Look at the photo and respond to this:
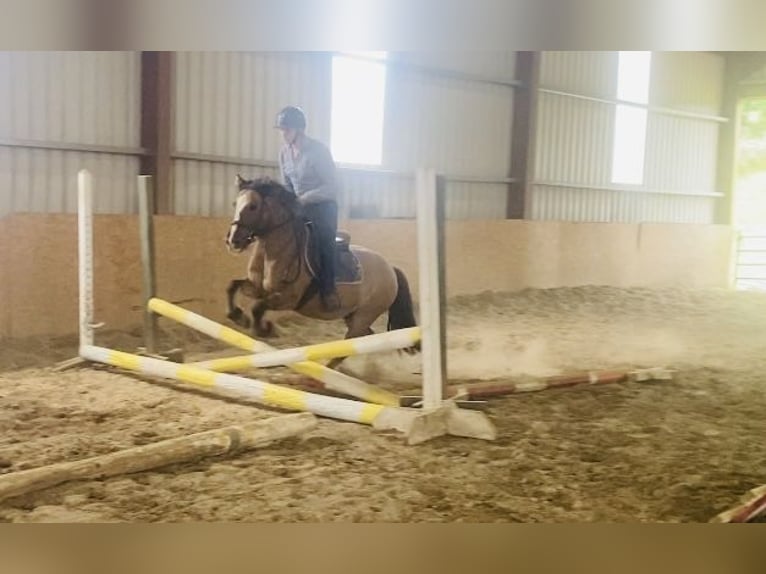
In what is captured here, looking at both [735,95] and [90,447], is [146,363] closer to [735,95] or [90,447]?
[90,447]

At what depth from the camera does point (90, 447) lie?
168 centimetres

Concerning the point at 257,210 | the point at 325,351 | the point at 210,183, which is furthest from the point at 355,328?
the point at 210,183

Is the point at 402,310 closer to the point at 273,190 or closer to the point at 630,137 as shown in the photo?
the point at 273,190

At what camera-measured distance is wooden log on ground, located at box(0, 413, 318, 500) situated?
64.2 inches

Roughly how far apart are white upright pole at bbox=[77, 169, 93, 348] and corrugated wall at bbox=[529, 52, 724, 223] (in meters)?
0.89

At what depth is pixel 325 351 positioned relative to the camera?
1734mm

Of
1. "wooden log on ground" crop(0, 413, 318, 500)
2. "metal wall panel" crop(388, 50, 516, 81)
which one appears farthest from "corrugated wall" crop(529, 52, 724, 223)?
"wooden log on ground" crop(0, 413, 318, 500)

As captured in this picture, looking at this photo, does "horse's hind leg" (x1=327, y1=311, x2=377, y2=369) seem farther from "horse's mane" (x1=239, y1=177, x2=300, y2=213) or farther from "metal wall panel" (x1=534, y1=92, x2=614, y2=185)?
"metal wall panel" (x1=534, y1=92, x2=614, y2=185)

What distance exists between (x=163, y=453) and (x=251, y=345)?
0.89ft

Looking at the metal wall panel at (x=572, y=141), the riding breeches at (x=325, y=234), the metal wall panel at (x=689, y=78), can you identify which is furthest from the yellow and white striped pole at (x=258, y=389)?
the metal wall panel at (x=689, y=78)

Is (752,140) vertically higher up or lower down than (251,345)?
higher up

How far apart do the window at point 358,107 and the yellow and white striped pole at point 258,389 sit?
48 cm

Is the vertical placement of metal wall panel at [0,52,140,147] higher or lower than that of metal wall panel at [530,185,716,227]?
higher

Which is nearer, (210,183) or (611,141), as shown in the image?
(210,183)
